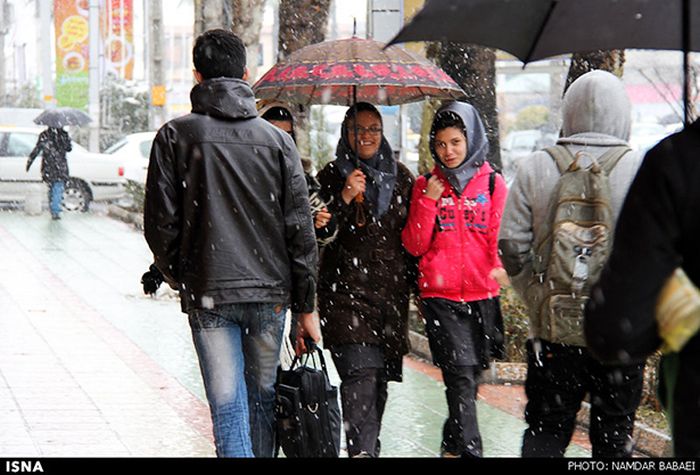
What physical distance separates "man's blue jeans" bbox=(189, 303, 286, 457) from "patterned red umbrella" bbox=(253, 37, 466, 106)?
1652 millimetres

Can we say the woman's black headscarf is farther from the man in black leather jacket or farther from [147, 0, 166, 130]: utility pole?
[147, 0, 166, 130]: utility pole

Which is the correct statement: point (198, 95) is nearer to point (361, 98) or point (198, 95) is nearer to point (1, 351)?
point (361, 98)

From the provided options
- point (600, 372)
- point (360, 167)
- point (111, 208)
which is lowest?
point (111, 208)

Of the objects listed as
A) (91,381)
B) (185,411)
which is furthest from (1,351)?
(185,411)

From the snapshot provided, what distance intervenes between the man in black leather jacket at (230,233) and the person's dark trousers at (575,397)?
103cm

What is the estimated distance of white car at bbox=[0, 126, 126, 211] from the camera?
81.7 feet

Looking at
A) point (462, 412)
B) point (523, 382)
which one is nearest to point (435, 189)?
point (462, 412)

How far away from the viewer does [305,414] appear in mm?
5570

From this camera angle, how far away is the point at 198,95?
5613 millimetres

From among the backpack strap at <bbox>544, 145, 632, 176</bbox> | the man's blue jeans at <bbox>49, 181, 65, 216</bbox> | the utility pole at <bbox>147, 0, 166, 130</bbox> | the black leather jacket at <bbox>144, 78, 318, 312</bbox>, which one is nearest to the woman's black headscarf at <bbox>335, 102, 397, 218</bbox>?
the black leather jacket at <bbox>144, 78, 318, 312</bbox>

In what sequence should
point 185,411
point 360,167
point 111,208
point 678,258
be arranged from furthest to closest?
point 111,208 → point 185,411 → point 360,167 → point 678,258

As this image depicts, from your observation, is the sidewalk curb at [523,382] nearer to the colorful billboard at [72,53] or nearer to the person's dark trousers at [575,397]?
the person's dark trousers at [575,397]

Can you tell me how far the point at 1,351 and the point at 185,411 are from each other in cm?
253

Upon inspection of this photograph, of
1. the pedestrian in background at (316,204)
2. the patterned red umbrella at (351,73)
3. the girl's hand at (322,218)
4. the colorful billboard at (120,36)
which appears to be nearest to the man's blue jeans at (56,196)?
the colorful billboard at (120,36)
